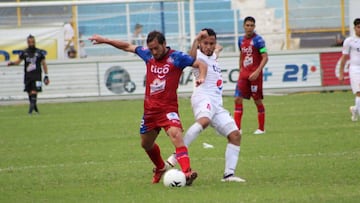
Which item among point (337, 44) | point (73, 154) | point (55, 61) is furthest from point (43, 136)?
point (337, 44)

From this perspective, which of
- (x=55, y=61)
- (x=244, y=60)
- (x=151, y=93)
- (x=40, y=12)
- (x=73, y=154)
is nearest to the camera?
(x=151, y=93)

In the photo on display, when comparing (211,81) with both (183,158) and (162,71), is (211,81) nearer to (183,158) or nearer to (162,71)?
(162,71)

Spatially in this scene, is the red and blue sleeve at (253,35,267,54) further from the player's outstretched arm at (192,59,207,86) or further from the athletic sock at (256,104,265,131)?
the player's outstretched arm at (192,59,207,86)

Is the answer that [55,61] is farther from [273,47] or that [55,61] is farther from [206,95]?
[206,95]

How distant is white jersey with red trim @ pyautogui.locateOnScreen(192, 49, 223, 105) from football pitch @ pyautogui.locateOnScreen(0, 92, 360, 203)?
1077 millimetres

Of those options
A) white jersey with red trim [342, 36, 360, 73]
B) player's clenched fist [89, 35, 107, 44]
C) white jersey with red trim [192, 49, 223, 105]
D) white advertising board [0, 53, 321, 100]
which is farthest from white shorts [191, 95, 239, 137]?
white advertising board [0, 53, 321, 100]

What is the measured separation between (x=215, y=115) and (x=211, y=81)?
2.13ft

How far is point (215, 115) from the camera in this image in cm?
1153

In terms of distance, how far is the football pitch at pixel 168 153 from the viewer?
1010 cm

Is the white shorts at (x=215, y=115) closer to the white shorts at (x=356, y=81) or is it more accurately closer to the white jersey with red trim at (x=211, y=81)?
the white jersey with red trim at (x=211, y=81)

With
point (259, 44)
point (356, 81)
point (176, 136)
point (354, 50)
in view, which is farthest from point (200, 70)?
point (354, 50)

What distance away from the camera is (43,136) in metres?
18.4

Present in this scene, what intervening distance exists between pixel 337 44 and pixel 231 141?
1972cm

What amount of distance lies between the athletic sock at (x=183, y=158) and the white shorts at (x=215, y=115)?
74 cm
